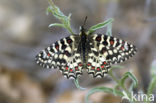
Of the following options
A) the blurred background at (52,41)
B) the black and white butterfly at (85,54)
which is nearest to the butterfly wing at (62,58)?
the black and white butterfly at (85,54)

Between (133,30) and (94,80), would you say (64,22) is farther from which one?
(133,30)

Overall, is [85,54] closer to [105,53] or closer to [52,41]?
[105,53]

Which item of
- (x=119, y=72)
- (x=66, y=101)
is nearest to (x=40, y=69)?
(x=66, y=101)

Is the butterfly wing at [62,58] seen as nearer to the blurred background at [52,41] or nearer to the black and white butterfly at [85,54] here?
the black and white butterfly at [85,54]

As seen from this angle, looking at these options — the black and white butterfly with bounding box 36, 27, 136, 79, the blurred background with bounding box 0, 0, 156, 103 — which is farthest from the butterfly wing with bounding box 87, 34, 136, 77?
the blurred background with bounding box 0, 0, 156, 103

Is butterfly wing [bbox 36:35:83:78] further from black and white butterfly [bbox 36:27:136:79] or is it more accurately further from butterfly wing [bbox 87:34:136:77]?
butterfly wing [bbox 87:34:136:77]

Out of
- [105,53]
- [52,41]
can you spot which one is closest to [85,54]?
[105,53]
